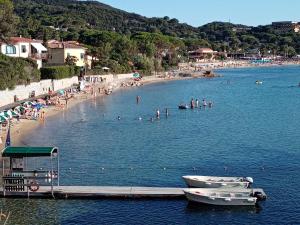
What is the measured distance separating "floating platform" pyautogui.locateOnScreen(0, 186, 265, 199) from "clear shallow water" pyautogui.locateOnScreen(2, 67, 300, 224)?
1.56 feet

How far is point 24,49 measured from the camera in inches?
3477

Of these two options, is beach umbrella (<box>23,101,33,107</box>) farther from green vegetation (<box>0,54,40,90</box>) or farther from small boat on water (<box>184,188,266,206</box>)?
small boat on water (<box>184,188,266,206</box>)

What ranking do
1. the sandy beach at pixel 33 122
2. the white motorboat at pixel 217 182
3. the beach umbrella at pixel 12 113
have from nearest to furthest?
the white motorboat at pixel 217 182
the sandy beach at pixel 33 122
the beach umbrella at pixel 12 113

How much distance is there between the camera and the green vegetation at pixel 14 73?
198ft

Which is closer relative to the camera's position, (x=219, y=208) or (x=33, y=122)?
(x=219, y=208)

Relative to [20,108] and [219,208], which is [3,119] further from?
[219,208]

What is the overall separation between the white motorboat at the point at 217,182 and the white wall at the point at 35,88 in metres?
34.2

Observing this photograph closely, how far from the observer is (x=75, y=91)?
84062mm

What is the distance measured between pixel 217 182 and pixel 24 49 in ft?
211

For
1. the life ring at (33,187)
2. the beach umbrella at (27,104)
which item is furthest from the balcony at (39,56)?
the life ring at (33,187)

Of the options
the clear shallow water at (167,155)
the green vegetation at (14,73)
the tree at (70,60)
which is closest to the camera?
the clear shallow water at (167,155)

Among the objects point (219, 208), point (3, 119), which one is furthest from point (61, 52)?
point (219, 208)

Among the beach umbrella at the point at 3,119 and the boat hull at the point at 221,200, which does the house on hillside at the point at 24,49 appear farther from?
the boat hull at the point at 221,200

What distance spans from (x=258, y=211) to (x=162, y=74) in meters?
116
